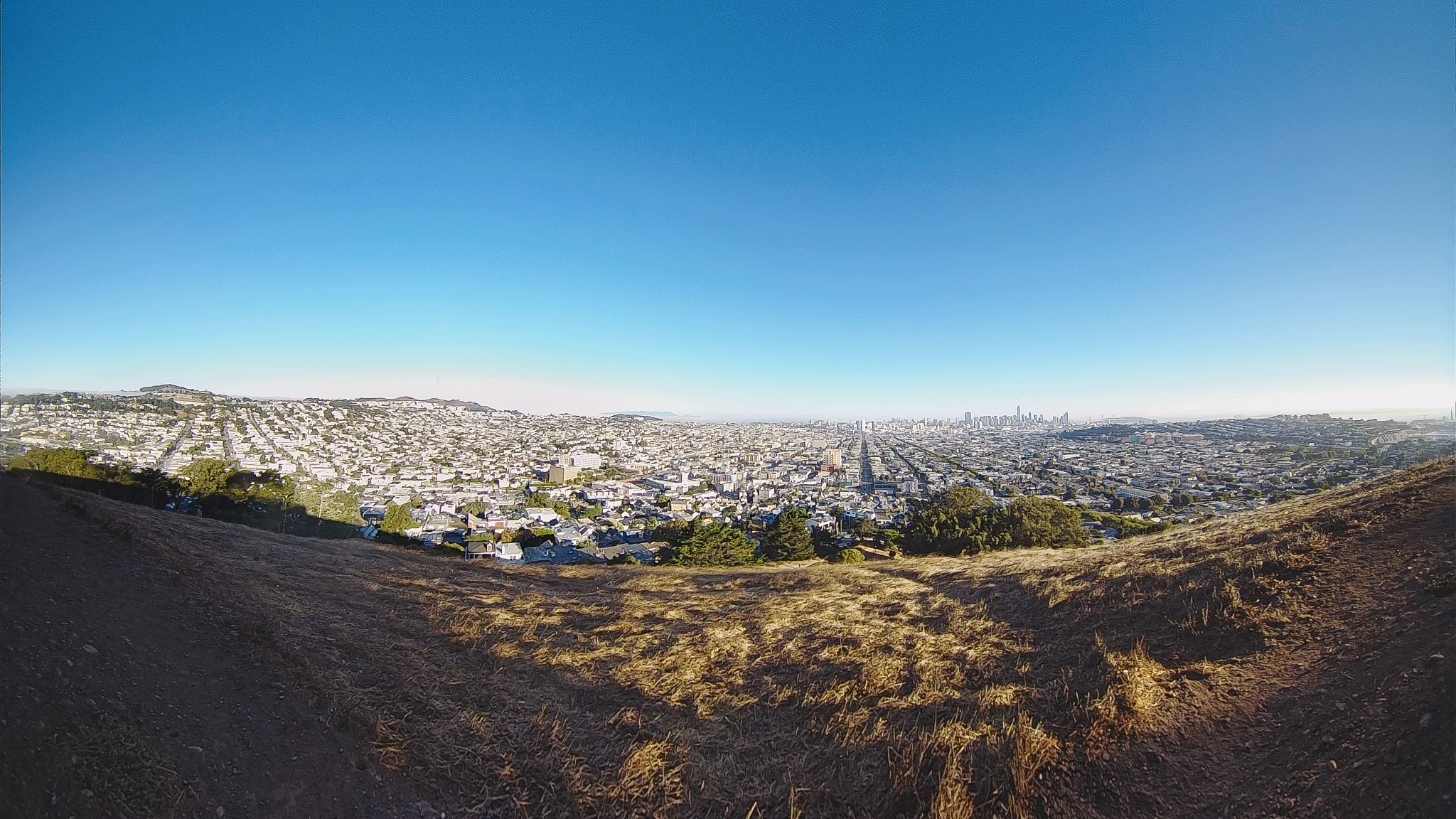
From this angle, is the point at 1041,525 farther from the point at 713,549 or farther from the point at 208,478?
the point at 208,478

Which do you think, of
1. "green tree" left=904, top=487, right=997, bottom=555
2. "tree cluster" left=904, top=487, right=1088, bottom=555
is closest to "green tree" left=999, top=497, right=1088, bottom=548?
"tree cluster" left=904, top=487, right=1088, bottom=555

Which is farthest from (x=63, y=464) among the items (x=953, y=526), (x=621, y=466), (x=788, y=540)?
(x=621, y=466)

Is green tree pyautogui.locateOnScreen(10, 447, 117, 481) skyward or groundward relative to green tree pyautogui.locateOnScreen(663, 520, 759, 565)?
skyward

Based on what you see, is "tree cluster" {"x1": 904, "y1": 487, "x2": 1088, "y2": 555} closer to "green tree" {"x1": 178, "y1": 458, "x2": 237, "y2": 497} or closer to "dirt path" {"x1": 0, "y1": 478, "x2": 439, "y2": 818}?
"dirt path" {"x1": 0, "y1": 478, "x2": 439, "y2": 818}

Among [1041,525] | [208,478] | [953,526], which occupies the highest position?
[208,478]

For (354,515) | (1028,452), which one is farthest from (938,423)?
(354,515)

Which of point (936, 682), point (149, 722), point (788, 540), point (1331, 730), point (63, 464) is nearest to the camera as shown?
point (1331, 730)

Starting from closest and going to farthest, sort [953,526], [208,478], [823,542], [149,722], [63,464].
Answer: [149,722]
[63,464]
[953,526]
[208,478]
[823,542]
